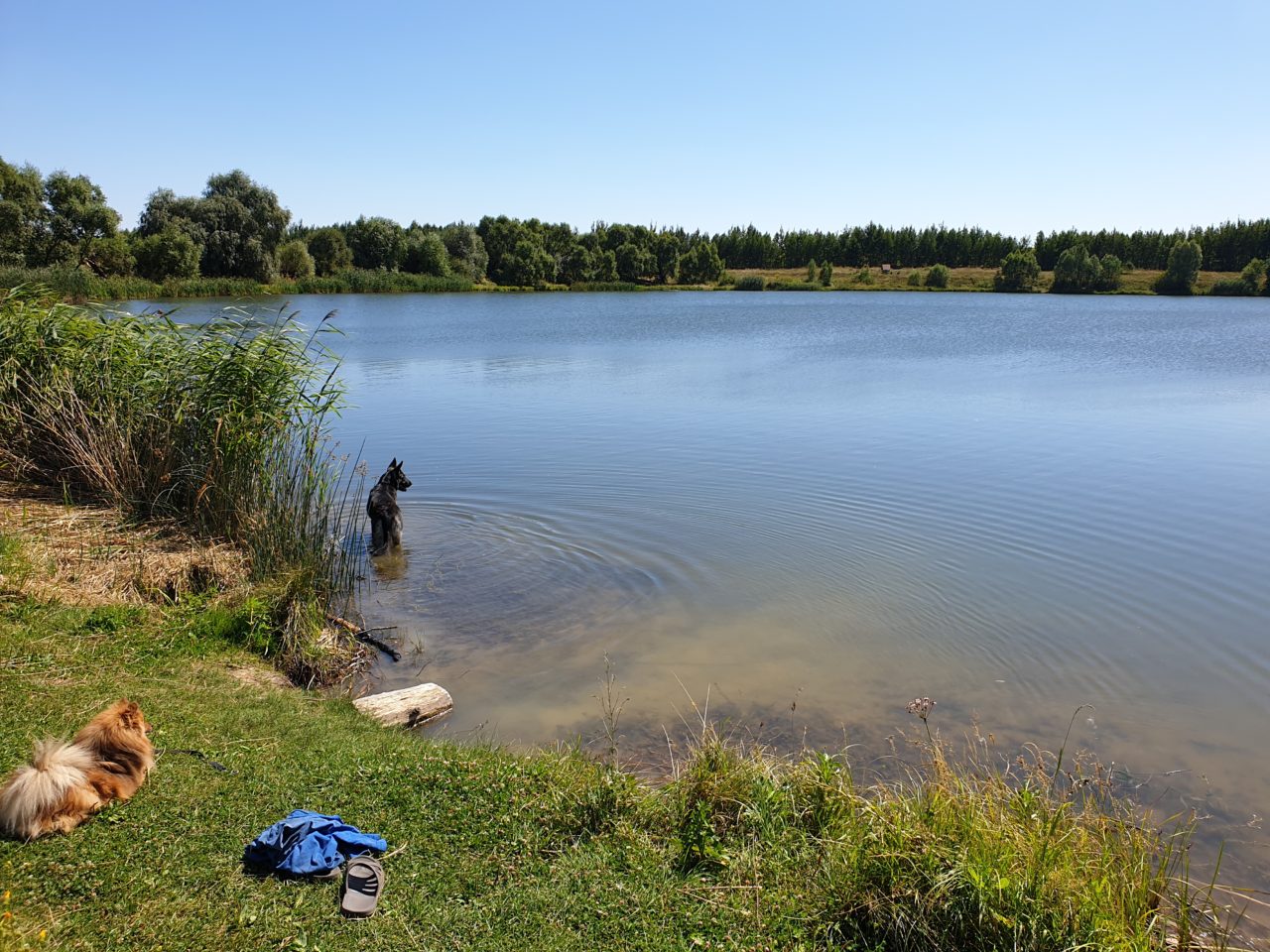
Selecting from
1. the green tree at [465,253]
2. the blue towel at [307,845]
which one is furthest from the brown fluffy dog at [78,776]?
the green tree at [465,253]

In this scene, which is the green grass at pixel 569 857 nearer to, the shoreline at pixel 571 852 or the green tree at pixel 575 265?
the shoreline at pixel 571 852

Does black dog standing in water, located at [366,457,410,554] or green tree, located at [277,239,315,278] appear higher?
green tree, located at [277,239,315,278]

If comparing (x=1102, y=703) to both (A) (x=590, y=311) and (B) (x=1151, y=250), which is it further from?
(B) (x=1151, y=250)

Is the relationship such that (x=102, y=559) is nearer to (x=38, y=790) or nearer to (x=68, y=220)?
(x=38, y=790)

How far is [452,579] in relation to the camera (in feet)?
34.7

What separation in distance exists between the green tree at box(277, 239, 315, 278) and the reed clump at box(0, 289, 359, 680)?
66.5 meters

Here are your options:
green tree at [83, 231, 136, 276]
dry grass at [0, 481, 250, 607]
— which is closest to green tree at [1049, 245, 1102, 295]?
green tree at [83, 231, 136, 276]

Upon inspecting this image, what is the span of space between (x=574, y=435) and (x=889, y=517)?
818cm

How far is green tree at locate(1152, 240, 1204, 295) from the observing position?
87375mm

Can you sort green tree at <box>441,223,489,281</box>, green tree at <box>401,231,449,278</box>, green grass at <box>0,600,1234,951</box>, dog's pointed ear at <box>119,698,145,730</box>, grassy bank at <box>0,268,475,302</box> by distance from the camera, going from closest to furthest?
green grass at <box>0,600,1234,951</box>, dog's pointed ear at <box>119,698,145,730</box>, grassy bank at <box>0,268,475,302</box>, green tree at <box>401,231,449,278</box>, green tree at <box>441,223,489,281</box>

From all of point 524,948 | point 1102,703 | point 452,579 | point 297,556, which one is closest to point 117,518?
point 297,556

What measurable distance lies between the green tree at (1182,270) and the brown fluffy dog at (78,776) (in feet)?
347

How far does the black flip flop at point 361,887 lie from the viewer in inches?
158

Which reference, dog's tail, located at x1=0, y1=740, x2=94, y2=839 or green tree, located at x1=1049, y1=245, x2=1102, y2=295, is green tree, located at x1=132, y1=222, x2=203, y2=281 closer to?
dog's tail, located at x1=0, y1=740, x2=94, y2=839
